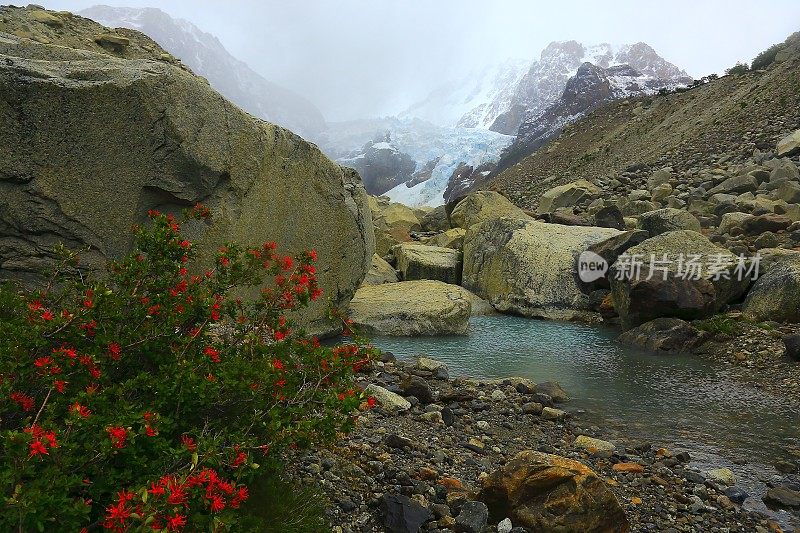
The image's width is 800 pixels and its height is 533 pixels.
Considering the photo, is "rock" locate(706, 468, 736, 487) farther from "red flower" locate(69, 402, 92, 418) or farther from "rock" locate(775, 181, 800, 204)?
"rock" locate(775, 181, 800, 204)

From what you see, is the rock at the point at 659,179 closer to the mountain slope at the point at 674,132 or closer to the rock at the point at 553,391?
A: the mountain slope at the point at 674,132

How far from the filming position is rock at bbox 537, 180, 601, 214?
32.5m

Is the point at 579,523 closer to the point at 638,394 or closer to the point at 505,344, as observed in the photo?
the point at 638,394

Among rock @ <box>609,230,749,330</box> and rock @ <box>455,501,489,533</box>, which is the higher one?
rock @ <box>609,230,749,330</box>

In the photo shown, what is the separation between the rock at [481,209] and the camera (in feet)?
85.6

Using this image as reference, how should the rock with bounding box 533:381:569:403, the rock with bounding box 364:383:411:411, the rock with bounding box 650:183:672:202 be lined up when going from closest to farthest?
1. the rock with bounding box 364:383:411:411
2. the rock with bounding box 533:381:569:403
3. the rock with bounding box 650:183:672:202

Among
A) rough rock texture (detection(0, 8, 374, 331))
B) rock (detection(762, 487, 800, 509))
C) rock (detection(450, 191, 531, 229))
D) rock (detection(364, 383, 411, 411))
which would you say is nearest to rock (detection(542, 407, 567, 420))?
rock (detection(364, 383, 411, 411))

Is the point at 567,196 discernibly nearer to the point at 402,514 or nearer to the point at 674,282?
the point at 674,282

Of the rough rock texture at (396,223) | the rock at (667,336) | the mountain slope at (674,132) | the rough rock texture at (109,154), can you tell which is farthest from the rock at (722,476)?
the mountain slope at (674,132)

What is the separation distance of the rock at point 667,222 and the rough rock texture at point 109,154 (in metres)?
13.0

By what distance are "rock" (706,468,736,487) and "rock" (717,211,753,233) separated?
48.3ft

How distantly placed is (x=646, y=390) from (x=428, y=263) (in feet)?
33.5

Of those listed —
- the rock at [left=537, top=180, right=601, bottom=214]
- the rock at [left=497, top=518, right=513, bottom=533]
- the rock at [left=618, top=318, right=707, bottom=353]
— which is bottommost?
the rock at [left=497, top=518, right=513, bottom=533]

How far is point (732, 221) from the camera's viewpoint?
1866 cm
